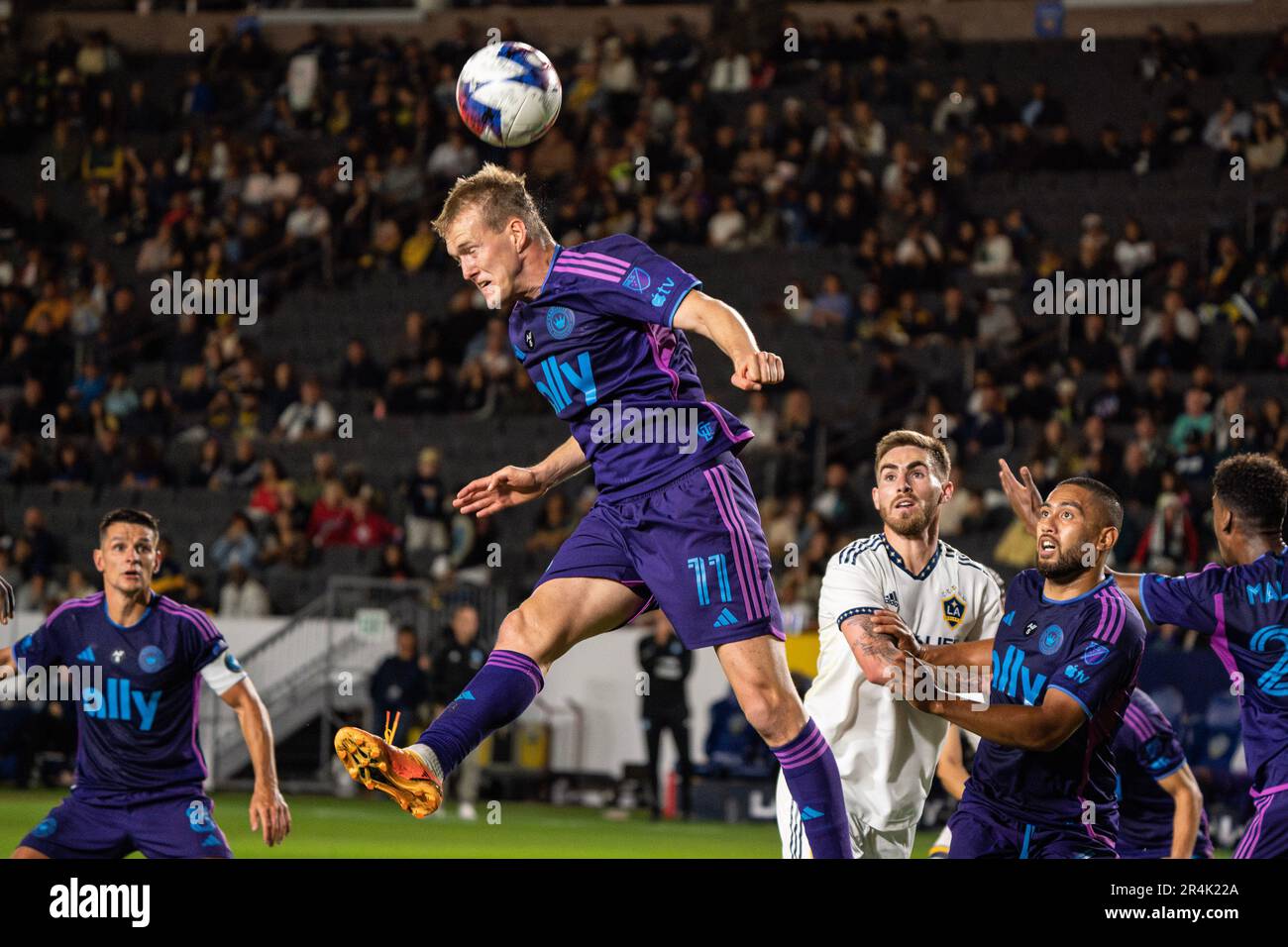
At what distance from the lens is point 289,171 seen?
74.7 ft

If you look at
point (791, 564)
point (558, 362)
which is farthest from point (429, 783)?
point (791, 564)

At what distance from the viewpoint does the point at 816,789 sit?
5488 mm

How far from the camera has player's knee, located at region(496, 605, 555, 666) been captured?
558 centimetres

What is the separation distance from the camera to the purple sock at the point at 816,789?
5477 mm

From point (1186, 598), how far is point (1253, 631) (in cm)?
27

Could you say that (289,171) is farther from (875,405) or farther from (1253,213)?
(1253,213)

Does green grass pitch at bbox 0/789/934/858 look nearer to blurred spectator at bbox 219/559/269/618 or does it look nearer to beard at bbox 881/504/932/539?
blurred spectator at bbox 219/559/269/618

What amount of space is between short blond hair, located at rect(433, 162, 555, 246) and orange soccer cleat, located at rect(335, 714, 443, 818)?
1.71 metres

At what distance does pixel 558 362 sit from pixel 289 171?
1800cm

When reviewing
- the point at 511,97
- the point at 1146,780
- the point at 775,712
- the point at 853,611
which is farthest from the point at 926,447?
the point at 511,97

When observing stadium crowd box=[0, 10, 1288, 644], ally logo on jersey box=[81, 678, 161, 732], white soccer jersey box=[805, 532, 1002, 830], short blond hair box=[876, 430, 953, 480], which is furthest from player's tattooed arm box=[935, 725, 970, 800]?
stadium crowd box=[0, 10, 1288, 644]

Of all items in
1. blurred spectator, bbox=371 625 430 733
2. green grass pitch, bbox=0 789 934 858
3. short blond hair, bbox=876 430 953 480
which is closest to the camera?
short blond hair, bbox=876 430 953 480

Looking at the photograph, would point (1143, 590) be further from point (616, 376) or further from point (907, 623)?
point (616, 376)

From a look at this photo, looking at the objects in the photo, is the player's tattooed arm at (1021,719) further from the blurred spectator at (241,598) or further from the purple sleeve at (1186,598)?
the blurred spectator at (241,598)
